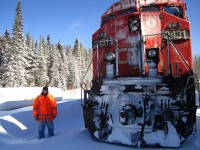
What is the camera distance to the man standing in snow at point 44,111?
714 centimetres

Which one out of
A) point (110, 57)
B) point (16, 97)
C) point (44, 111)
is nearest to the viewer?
point (110, 57)

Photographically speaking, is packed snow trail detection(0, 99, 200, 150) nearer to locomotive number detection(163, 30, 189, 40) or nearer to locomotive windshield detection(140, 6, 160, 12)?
locomotive number detection(163, 30, 189, 40)

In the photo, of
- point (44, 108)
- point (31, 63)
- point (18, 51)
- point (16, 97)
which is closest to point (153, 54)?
point (44, 108)

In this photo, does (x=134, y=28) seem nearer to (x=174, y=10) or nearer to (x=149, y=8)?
(x=149, y=8)

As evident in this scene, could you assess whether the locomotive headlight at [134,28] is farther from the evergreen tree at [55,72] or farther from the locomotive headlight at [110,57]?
the evergreen tree at [55,72]

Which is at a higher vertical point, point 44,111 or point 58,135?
point 44,111

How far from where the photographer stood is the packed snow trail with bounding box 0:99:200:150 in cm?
537

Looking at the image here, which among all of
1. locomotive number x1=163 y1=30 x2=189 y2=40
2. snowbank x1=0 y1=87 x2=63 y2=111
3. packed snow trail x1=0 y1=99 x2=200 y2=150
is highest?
locomotive number x1=163 y1=30 x2=189 y2=40

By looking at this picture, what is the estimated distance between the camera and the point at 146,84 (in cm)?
513

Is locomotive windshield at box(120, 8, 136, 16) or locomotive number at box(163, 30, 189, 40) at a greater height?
locomotive windshield at box(120, 8, 136, 16)

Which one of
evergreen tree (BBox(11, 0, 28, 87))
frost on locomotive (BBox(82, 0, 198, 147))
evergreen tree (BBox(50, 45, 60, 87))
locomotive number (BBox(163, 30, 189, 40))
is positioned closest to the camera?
frost on locomotive (BBox(82, 0, 198, 147))

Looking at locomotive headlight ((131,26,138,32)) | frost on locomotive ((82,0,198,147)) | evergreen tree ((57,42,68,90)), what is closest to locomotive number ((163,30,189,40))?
frost on locomotive ((82,0,198,147))

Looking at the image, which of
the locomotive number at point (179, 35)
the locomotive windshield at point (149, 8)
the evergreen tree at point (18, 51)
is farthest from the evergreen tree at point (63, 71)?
the locomotive number at point (179, 35)

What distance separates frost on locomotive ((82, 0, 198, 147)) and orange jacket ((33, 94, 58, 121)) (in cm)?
136
